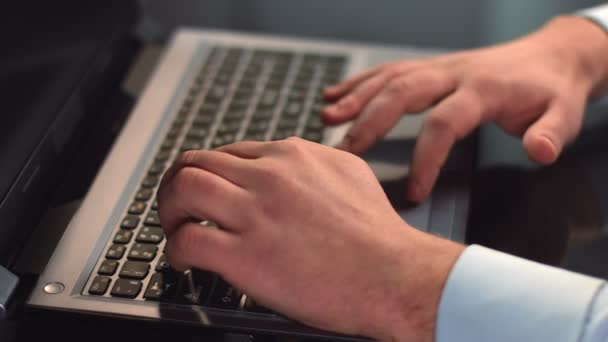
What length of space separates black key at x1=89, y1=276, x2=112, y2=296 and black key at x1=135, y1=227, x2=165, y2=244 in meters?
0.05

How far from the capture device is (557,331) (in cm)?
50

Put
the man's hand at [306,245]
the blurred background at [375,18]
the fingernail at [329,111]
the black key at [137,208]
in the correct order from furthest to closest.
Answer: the blurred background at [375,18] < the fingernail at [329,111] < the black key at [137,208] < the man's hand at [306,245]

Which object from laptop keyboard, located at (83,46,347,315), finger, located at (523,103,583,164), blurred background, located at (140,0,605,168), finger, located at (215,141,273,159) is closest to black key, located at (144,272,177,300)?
laptop keyboard, located at (83,46,347,315)

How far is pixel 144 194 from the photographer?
63 centimetres

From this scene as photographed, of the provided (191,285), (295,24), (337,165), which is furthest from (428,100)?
(295,24)

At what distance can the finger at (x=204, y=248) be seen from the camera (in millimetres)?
502

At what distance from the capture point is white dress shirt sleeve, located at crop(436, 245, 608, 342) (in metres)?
0.50

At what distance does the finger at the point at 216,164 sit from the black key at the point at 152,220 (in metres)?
0.05

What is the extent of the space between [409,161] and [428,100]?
0.08 metres

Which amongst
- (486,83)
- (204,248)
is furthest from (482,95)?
(204,248)

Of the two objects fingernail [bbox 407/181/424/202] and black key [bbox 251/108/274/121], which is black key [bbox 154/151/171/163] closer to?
black key [bbox 251/108/274/121]

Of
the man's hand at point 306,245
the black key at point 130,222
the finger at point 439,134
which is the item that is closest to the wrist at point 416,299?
the man's hand at point 306,245

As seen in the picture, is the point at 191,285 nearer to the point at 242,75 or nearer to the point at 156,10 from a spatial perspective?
the point at 242,75

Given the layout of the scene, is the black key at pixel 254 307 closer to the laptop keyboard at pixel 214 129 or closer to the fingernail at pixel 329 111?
the laptop keyboard at pixel 214 129
